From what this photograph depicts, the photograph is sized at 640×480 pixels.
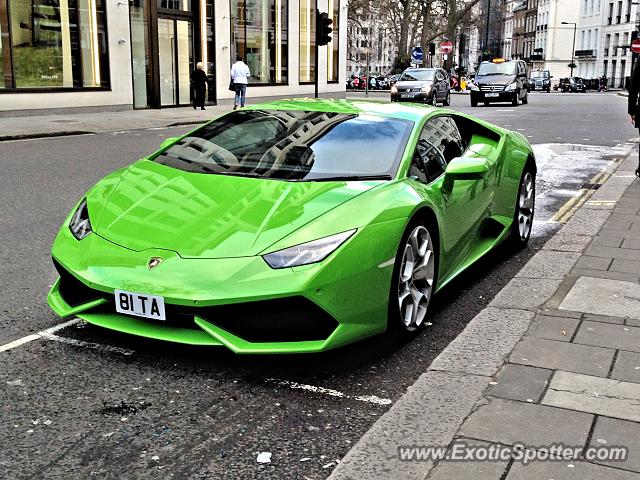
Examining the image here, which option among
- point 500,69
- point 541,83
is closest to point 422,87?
point 500,69

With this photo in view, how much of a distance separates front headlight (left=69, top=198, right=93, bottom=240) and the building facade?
17976mm

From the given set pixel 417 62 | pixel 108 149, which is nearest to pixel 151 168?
pixel 108 149

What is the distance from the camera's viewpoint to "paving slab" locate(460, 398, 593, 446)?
2.86 metres

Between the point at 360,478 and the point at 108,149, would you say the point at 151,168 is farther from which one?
the point at 108,149

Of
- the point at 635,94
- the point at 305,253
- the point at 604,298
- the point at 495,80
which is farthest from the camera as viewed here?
the point at 495,80

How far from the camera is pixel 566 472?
8.64 feet

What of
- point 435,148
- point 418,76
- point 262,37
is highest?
point 262,37

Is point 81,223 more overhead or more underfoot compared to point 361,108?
more underfoot

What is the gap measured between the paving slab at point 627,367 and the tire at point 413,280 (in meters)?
1.08

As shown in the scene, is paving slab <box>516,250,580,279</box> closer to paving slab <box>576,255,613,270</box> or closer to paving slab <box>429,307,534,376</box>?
paving slab <box>576,255,613,270</box>

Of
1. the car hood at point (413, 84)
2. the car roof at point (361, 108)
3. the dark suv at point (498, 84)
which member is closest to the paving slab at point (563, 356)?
the car roof at point (361, 108)

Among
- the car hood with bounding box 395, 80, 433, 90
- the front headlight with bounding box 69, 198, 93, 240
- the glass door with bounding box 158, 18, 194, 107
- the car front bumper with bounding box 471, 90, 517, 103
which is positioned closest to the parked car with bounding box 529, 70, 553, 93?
the car front bumper with bounding box 471, 90, 517, 103

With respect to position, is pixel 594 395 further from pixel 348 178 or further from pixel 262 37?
pixel 262 37

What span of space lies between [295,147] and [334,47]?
3428cm
